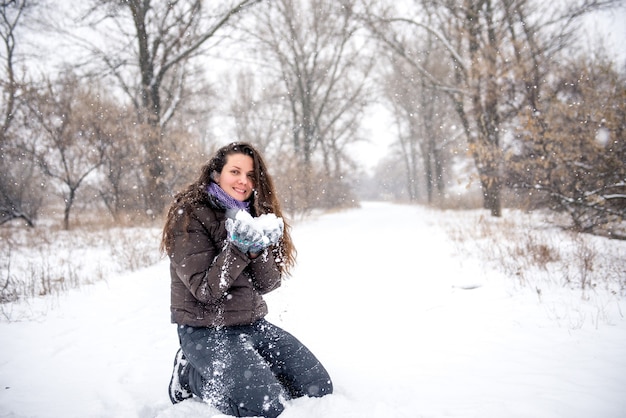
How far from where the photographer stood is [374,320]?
3.29m

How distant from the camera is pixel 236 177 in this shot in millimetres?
2139

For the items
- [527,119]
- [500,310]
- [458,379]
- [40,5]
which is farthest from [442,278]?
[40,5]

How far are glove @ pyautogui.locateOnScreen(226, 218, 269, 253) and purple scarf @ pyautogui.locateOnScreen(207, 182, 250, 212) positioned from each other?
32 cm

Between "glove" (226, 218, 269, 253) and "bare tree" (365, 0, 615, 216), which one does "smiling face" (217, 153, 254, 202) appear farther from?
"bare tree" (365, 0, 615, 216)

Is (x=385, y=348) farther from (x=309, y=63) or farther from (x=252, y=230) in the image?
(x=309, y=63)

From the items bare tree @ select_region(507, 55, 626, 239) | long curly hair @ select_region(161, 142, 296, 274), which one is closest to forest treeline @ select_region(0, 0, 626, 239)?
bare tree @ select_region(507, 55, 626, 239)

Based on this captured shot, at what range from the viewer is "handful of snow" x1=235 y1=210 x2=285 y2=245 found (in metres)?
1.67

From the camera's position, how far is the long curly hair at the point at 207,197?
6.40ft

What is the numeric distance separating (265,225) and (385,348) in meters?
1.71

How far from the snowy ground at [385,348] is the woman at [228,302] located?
6.8 inches

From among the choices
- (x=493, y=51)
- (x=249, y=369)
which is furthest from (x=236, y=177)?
(x=493, y=51)

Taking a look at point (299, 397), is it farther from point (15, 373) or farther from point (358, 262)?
point (358, 262)

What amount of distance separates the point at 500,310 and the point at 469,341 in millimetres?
829

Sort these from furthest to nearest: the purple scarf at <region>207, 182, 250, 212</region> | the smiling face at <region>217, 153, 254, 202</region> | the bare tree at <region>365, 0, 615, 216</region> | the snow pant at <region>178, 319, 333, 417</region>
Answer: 1. the bare tree at <region>365, 0, 615, 216</region>
2. the smiling face at <region>217, 153, 254, 202</region>
3. the purple scarf at <region>207, 182, 250, 212</region>
4. the snow pant at <region>178, 319, 333, 417</region>
